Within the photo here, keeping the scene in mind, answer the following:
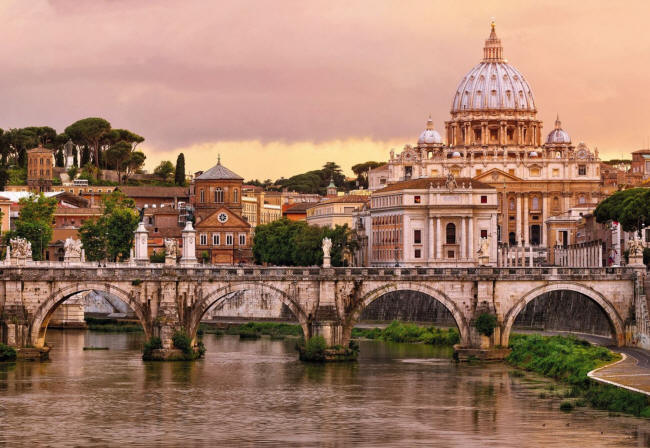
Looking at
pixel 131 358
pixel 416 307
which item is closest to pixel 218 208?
pixel 416 307

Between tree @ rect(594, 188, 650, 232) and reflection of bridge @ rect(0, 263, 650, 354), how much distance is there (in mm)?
21693

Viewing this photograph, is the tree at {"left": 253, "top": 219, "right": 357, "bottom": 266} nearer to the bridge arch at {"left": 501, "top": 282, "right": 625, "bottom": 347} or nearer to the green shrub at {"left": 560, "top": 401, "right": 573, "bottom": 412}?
the bridge arch at {"left": 501, "top": 282, "right": 625, "bottom": 347}

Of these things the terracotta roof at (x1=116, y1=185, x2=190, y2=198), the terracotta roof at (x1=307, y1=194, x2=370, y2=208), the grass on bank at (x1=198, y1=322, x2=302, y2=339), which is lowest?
the grass on bank at (x1=198, y1=322, x2=302, y2=339)

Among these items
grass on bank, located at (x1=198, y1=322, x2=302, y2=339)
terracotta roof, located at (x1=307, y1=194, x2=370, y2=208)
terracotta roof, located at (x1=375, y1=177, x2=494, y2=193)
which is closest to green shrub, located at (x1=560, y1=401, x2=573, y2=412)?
grass on bank, located at (x1=198, y1=322, x2=302, y2=339)

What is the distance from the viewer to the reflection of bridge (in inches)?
3199

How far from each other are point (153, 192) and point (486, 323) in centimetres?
10592

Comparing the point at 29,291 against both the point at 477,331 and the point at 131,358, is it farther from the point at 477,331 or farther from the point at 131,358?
the point at 477,331

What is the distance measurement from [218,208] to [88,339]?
5535 cm

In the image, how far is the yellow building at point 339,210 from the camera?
17662cm

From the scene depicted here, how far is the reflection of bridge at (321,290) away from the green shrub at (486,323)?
1.57ft

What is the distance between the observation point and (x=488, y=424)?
206 ft

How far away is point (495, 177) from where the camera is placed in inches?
7466

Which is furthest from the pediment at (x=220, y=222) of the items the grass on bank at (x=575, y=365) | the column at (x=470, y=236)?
the grass on bank at (x=575, y=365)

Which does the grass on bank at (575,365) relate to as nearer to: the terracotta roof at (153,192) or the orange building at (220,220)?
the orange building at (220,220)
